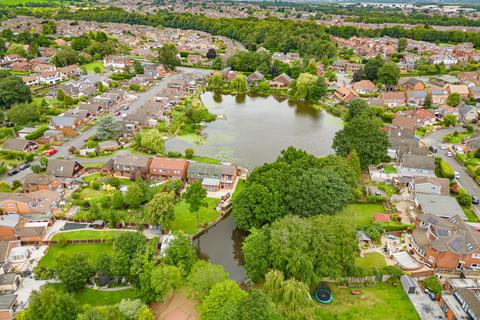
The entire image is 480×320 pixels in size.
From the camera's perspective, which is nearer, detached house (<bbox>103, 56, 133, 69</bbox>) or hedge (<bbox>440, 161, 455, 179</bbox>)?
hedge (<bbox>440, 161, 455, 179</bbox>)

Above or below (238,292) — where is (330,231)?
above

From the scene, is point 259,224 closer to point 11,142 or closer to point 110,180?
point 110,180

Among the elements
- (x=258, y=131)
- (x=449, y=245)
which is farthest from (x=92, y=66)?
(x=449, y=245)

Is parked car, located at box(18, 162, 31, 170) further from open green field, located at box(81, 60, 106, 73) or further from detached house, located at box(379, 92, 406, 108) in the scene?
detached house, located at box(379, 92, 406, 108)

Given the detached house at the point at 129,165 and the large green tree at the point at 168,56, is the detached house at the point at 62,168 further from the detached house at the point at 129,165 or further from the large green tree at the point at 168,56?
the large green tree at the point at 168,56

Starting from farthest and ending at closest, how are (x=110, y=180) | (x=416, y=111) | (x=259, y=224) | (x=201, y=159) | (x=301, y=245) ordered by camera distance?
(x=416, y=111) → (x=201, y=159) → (x=110, y=180) → (x=259, y=224) → (x=301, y=245)

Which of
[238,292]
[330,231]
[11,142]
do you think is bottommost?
[11,142]

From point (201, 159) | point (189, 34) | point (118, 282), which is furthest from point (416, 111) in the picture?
point (189, 34)

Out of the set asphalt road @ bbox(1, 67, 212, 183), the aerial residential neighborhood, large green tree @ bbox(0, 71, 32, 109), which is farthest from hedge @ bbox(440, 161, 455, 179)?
large green tree @ bbox(0, 71, 32, 109)
